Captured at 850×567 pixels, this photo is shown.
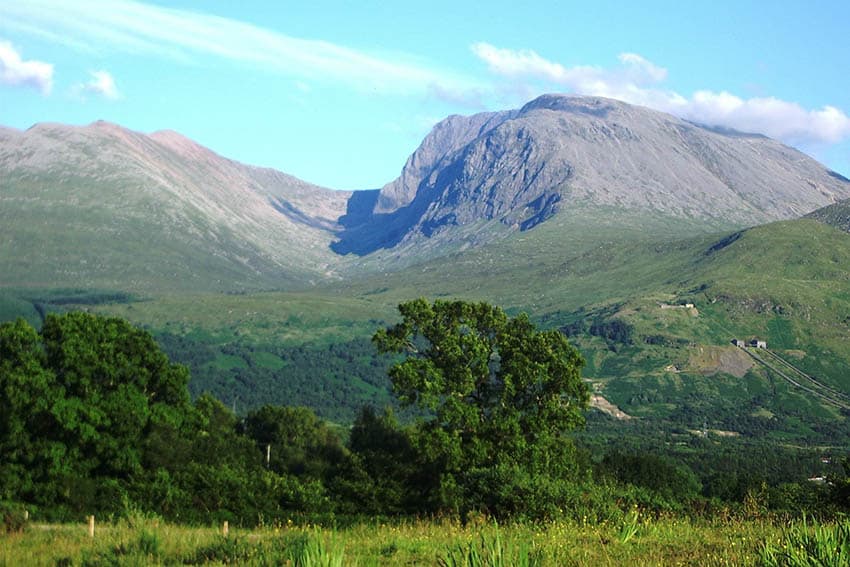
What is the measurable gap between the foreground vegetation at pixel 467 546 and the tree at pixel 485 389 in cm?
2799

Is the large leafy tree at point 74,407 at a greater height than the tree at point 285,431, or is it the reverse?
the large leafy tree at point 74,407

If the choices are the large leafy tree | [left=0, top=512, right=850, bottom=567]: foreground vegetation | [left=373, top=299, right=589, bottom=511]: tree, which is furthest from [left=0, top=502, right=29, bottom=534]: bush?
[left=373, top=299, right=589, bottom=511]: tree

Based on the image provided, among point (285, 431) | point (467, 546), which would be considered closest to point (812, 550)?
point (467, 546)

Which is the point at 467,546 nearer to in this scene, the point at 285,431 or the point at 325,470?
the point at 325,470

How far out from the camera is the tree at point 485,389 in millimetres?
56094

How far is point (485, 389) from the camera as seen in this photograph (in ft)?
198

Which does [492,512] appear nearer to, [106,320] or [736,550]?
[736,550]

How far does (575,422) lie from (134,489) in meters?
26.2

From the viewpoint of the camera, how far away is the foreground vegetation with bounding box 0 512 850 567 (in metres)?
17.0

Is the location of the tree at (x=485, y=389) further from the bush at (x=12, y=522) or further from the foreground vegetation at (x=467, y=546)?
the foreground vegetation at (x=467, y=546)

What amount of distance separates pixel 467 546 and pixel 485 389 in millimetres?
41393

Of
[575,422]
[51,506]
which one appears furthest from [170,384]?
[575,422]

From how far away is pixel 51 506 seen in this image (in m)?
54.3

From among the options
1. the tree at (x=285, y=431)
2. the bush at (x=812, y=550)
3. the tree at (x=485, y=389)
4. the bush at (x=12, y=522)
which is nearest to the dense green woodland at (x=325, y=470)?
the tree at (x=485, y=389)
